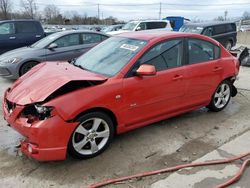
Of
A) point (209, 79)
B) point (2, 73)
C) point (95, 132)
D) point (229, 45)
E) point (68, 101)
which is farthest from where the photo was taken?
point (229, 45)

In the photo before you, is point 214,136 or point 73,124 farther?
point 214,136

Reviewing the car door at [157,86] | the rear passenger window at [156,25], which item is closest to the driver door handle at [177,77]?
the car door at [157,86]

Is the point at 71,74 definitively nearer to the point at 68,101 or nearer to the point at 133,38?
the point at 68,101

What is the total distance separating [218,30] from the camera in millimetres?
13828

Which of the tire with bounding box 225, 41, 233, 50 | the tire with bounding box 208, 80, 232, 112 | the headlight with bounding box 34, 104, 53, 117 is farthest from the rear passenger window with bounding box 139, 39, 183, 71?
the tire with bounding box 225, 41, 233, 50

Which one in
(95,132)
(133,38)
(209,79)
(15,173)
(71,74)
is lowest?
(15,173)

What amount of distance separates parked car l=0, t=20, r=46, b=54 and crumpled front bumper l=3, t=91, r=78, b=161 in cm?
834

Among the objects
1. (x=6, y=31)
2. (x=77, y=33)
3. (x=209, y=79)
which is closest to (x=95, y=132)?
(x=209, y=79)

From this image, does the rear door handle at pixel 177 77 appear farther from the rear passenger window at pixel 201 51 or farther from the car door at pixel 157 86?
the rear passenger window at pixel 201 51

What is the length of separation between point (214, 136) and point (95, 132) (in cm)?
188

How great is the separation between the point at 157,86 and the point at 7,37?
8582 millimetres

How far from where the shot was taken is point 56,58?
8203 mm

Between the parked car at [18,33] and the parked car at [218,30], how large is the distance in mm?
6782

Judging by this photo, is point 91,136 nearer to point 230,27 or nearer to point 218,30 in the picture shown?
point 218,30
